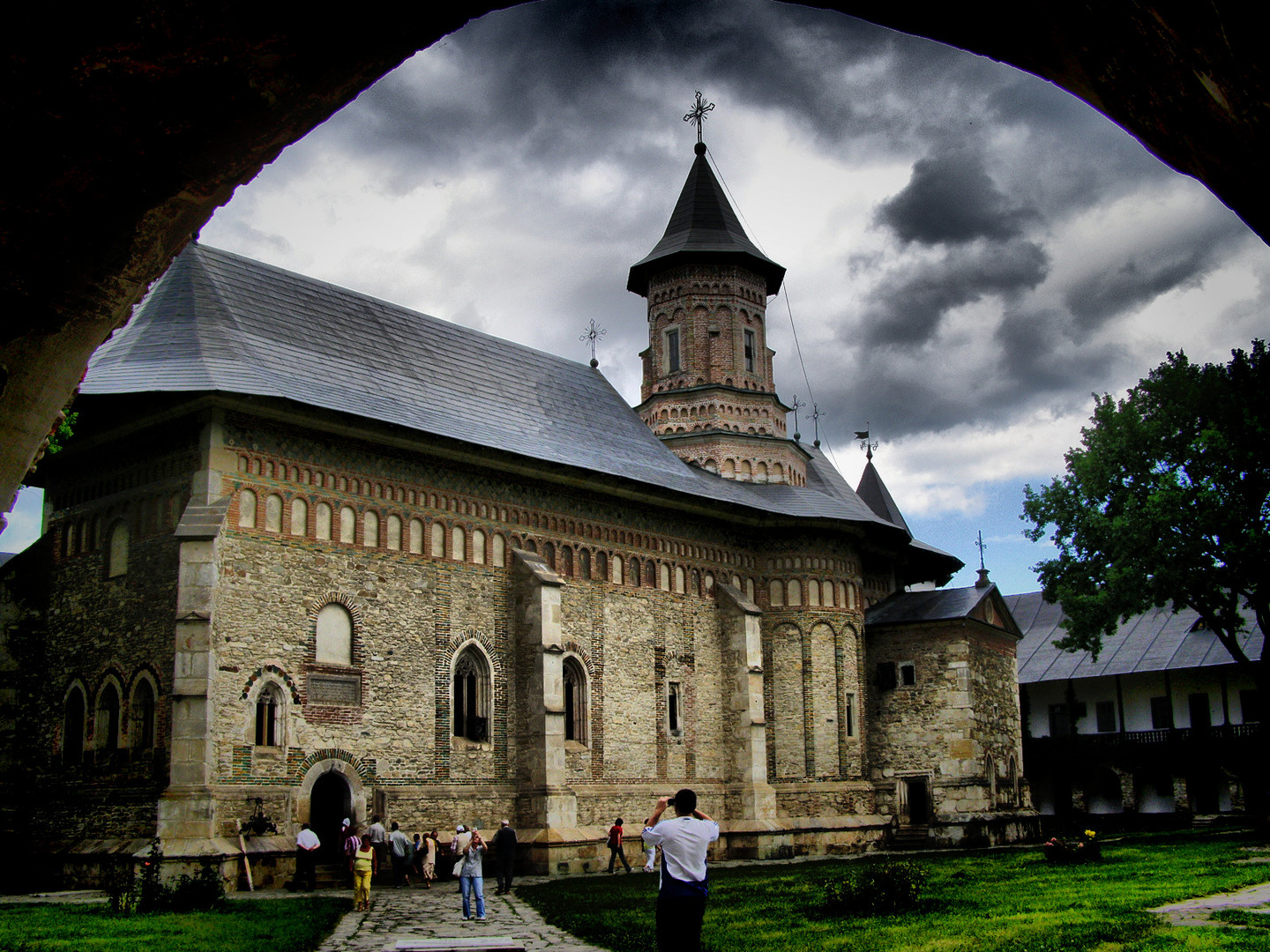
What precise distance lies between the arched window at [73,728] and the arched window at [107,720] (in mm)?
419

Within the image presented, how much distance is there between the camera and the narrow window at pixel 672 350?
34750 mm

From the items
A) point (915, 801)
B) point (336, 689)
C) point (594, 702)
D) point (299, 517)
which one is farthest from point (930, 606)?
point (299, 517)

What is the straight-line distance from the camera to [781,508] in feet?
100

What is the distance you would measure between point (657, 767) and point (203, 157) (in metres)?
23.2

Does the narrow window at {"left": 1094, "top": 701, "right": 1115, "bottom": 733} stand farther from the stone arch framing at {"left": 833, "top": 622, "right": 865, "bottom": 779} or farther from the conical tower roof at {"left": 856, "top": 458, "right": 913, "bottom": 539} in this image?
the stone arch framing at {"left": 833, "top": 622, "right": 865, "bottom": 779}

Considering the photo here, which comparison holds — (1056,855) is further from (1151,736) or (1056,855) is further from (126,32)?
(1151,736)

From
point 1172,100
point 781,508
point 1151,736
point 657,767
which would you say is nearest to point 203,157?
point 1172,100

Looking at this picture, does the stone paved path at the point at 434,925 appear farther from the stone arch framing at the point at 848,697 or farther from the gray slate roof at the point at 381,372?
the stone arch framing at the point at 848,697

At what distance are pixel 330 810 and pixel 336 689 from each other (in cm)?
211

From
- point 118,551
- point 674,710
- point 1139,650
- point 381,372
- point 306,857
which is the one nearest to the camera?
point 306,857

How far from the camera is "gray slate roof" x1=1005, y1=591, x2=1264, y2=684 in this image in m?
41.0

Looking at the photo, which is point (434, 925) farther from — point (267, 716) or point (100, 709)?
point (100, 709)

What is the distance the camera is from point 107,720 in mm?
20234

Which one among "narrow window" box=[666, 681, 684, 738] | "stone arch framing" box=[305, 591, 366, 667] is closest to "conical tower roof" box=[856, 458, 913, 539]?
"narrow window" box=[666, 681, 684, 738]
